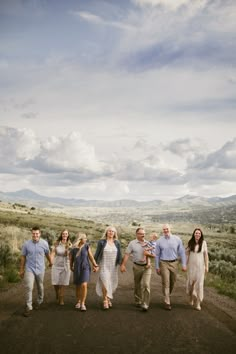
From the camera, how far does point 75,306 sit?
11289mm

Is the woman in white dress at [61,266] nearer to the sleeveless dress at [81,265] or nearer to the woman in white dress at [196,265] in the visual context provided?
the sleeveless dress at [81,265]

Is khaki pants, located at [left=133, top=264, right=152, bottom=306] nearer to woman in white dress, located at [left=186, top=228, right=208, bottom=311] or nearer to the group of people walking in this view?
the group of people walking

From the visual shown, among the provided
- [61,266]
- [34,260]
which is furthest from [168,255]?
[34,260]

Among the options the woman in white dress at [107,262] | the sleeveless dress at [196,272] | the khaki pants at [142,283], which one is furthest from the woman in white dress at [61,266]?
the sleeveless dress at [196,272]

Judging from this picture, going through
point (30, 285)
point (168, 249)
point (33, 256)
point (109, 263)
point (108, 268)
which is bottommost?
point (30, 285)

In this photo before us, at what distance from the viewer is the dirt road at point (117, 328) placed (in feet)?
Answer: 25.6

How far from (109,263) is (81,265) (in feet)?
2.61

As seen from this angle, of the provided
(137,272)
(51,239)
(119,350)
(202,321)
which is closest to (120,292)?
(137,272)

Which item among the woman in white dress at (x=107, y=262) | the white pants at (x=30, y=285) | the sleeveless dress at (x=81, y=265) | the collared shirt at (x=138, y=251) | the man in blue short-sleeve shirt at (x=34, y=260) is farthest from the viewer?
the collared shirt at (x=138, y=251)

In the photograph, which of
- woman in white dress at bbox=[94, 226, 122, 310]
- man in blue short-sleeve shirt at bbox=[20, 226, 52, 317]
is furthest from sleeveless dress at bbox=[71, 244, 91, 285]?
man in blue short-sleeve shirt at bbox=[20, 226, 52, 317]

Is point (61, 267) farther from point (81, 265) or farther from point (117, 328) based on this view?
point (117, 328)

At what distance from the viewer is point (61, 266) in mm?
11828

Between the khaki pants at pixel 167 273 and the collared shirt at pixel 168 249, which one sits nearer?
the khaki pants at pixel 167 273

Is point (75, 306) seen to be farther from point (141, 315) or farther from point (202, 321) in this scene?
point (202, 321)
